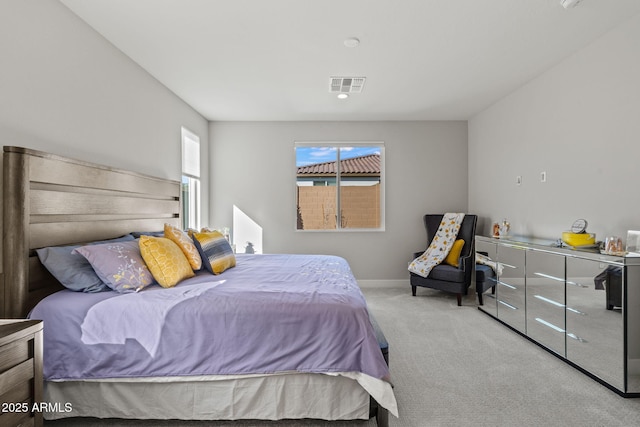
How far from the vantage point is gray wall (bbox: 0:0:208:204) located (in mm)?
2020

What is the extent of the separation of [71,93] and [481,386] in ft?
11.8

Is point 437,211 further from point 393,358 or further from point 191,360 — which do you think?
point 191,360

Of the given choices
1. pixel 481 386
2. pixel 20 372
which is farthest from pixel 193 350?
pixel 481 386

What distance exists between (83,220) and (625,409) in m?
3.78

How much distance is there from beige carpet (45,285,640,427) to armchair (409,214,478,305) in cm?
76

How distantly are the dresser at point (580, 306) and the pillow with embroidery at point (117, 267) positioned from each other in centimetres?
315

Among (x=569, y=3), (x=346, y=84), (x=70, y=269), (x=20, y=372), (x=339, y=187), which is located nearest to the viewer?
(x=20, y=372)

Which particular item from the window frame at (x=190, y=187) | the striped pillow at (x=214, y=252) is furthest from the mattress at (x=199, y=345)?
the window frame at (x=190, y=187)

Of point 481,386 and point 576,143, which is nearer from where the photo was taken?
point 481,386

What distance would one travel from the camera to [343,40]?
283cm

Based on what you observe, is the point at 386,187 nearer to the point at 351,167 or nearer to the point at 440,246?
→ the point at 351,167

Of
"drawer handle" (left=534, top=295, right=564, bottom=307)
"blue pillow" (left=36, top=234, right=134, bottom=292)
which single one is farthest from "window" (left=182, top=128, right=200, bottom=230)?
"drawer handle" (left=534, top=295, right=564, bottom=307)

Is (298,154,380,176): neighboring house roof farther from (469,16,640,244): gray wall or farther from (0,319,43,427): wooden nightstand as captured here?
(0,319,43,427): wooden nightstand

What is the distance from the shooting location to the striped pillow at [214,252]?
2832mm
